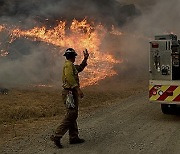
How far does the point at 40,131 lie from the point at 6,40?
549 inches

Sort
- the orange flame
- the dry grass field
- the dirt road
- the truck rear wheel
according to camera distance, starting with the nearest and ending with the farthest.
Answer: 1. the dirt road
2. the dry grass field
3. the truck rear wheel
4. the orange flame

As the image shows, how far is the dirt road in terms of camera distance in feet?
22.7

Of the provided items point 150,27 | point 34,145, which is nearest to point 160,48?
point 34,145

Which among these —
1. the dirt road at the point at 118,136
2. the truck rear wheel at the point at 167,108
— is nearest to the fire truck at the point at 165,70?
the dirt road at the point at 118,136

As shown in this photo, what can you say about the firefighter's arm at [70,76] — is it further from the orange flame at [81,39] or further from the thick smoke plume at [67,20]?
the orange flame at [81,39]

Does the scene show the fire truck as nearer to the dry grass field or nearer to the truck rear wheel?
the truck rear wheel

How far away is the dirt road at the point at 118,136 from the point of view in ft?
22.7

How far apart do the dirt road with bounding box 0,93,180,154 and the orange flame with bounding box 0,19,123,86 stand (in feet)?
33.2

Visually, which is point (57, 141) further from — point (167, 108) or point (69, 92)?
point (167, 108)

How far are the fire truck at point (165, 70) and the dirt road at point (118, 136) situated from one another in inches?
26.3

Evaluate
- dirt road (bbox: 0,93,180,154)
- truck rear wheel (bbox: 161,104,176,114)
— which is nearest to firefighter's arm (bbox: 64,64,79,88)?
dirt road (bbox: 0,93,180,154)

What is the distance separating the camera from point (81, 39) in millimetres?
23000

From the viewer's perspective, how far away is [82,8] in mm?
25172

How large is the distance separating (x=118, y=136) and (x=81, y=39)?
15644 millimetres
